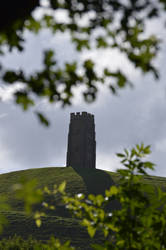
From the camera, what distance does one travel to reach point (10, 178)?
5294cm

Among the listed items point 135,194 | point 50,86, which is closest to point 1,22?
point 50,86

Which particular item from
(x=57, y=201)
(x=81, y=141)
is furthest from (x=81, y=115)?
(x=57, y=201)

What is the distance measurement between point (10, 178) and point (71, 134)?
3201cm

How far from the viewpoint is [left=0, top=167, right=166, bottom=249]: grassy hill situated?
94.0ft

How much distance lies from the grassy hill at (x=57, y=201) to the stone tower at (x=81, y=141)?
22.6 meters

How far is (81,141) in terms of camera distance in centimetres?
8112

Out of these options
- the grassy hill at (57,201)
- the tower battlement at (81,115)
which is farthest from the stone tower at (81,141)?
the grassy hill at (57,201)

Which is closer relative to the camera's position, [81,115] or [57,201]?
[57,201]

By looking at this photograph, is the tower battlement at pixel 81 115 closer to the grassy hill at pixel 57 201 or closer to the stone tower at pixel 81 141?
the stone tower at pixel 81 141

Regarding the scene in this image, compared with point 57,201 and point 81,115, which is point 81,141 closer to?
point 81,115

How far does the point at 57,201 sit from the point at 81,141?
41.9m

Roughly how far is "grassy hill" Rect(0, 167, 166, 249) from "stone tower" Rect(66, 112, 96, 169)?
74.1 feet

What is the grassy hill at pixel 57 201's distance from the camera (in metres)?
28.6

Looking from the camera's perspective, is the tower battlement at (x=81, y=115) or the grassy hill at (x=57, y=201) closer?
the grassy hill at (x=57, y=201)
